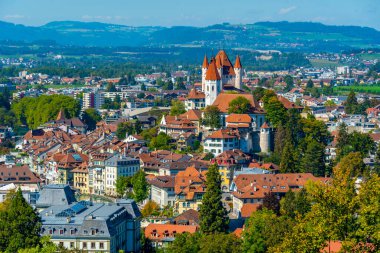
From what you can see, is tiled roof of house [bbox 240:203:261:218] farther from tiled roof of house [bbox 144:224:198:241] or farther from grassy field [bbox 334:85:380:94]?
grassy field [bbox 334:85:380:94]

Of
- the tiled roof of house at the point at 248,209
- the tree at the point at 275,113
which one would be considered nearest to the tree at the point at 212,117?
the tree at the point at 275,113

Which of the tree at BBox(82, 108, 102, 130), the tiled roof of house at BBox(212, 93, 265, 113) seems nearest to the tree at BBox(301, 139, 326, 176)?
the tiled roof of house at BBox(212, 93, 265, 113)

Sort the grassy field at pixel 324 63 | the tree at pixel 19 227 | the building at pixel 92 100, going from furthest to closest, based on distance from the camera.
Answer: the grassy field at pixel 324 63
the building at pixel 92 100
the tree at pixel 19 227

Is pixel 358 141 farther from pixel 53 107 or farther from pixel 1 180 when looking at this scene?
pixel 53 107

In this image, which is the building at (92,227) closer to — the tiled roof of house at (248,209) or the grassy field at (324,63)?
the tiled roof of house at (248,209)

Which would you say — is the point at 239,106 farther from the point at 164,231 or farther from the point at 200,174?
the point at 164,231

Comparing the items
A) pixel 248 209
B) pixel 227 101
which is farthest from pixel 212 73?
pixel 248 209
